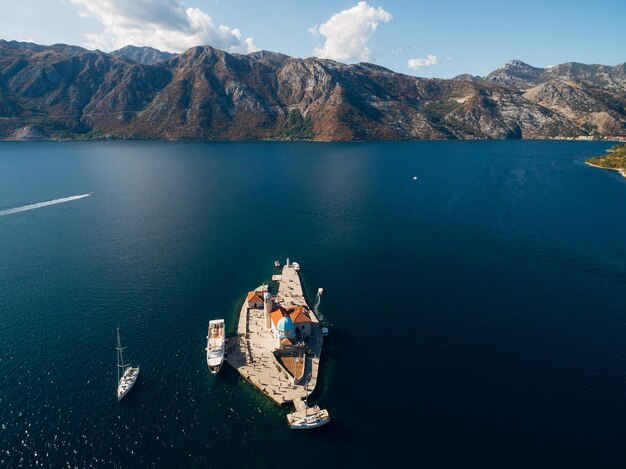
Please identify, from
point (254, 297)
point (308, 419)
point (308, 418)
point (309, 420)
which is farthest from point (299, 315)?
point (309, 420)

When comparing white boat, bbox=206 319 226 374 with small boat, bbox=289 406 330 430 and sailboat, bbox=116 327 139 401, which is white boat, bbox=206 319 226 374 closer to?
sailboat, bbox=116 327 139 401

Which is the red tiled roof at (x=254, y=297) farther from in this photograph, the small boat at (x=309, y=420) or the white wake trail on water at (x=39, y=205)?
the white wake trail on water at (x=39, y=205)

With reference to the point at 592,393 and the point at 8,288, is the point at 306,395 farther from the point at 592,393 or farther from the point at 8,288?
the point at 8,288

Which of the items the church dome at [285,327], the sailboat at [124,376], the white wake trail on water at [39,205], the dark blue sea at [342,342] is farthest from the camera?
the white wake trail on water at [39,205]

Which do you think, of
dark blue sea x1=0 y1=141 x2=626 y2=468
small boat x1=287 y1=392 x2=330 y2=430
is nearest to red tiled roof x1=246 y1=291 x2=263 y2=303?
dark blue sea x1=0 y1=141 x2=626 y2=468

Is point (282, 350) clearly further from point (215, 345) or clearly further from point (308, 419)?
point (308, 419)

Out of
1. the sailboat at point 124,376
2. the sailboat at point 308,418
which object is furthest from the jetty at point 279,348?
the sailboat at point 124,376

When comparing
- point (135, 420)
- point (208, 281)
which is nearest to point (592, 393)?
point (135, 420)
